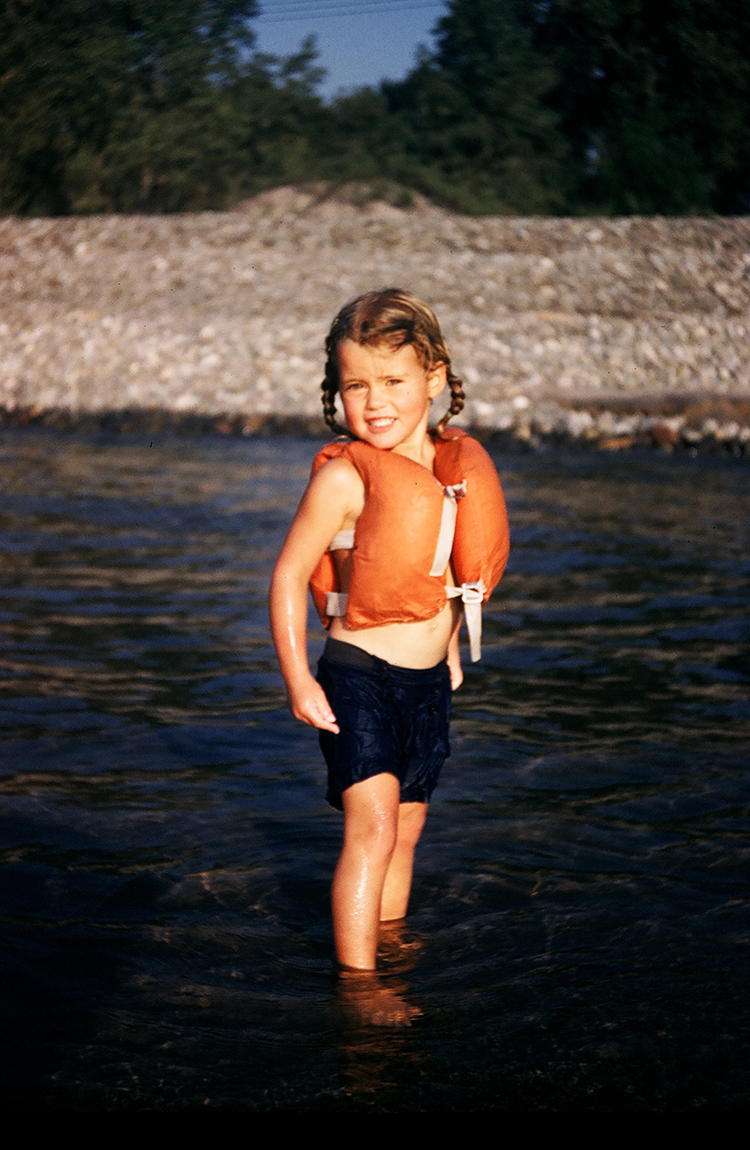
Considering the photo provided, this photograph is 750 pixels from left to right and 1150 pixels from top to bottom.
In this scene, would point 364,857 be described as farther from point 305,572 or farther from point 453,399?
point 453,399

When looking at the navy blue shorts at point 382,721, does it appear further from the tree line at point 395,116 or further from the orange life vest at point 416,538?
the tree line at point 395,116

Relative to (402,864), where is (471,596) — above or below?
above

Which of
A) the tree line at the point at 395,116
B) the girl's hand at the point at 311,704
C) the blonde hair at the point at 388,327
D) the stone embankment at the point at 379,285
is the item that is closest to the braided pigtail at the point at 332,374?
the blonde hair at the point at 388,327

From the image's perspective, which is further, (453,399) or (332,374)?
(453,399)

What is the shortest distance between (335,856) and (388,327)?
1.79 m

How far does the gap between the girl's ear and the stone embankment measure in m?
14.2

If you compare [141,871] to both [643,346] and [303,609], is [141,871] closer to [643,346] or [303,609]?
[303,609]

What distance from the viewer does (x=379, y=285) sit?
76.1ft

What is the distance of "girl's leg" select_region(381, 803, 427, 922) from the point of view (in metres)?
3.64

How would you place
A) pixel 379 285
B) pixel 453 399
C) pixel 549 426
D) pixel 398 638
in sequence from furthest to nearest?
pixel 379 285 < pixel 549 426 < pixel 453 399 < pixel 398 638

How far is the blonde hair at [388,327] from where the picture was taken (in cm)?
334

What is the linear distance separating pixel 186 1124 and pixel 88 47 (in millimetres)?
37215

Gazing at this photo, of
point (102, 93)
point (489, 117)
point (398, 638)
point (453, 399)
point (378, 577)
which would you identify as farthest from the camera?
point (489, 117)

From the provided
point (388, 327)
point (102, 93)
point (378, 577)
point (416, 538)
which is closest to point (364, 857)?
point (378, 577)
